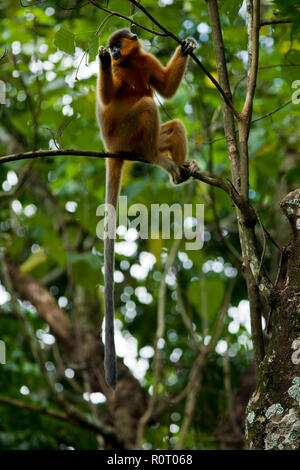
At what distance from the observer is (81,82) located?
5582mm

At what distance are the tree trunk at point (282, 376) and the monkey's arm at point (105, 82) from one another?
220 cm

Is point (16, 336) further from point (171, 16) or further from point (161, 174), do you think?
point (171, 16)

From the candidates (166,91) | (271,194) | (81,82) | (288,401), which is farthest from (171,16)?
(271,194)

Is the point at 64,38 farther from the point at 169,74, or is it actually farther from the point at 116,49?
the point at 169,74

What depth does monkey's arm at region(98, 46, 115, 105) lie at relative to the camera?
4223 millimetres

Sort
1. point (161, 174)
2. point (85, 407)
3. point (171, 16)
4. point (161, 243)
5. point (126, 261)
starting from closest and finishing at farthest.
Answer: point (171, 16)
point (161, 243)
point (161, 174)
point (85, 407)
point (126, 261)

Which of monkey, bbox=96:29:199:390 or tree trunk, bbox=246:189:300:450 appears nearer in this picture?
tree trunk, bbox=246:189:300:450

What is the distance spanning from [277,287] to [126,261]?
625 cm

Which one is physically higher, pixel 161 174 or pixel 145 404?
pixel 161 174

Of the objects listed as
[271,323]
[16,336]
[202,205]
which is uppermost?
[202,205]

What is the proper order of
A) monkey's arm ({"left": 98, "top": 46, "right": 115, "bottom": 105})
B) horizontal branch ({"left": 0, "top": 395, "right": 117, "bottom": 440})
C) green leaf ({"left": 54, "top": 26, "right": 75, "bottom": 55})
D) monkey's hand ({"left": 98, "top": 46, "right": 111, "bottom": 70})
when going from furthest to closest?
horizontal branch ({"left": 0, "top": 395, "right": 117, "bottom": 440}), monkey's arm ({"left": 98, "top": 46, "right": 115, "bottom": 105}), monkey's hand ({"left": 98, "top": 46, "right": 111, "bottom": 70}), green leaf ({"left": 54, "top": 26, "right": 75, "bottom": 55})

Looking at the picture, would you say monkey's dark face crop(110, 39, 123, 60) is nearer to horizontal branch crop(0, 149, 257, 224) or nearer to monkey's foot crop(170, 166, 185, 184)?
monkey's foot crop(170, 166, 185, 184)

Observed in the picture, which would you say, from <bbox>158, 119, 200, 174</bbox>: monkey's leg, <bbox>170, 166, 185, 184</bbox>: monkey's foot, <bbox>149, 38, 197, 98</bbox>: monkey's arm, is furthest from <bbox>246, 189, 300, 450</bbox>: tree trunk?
<bbox>158, 119, 200, 174</bbox>: monkey's leg

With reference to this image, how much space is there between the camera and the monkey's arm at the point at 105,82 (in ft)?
13.9
